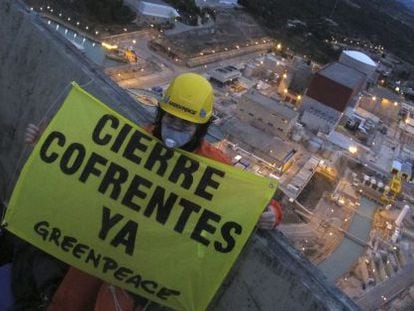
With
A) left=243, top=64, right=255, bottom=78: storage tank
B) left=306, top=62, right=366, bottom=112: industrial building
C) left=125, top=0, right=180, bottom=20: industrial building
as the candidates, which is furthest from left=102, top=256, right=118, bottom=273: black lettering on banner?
left=125, top=0, right=180, bottom=20: industrial building

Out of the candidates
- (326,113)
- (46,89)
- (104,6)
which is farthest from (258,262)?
(104,6)

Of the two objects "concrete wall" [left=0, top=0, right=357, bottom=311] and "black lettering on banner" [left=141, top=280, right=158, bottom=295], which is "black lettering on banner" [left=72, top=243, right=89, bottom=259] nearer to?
"black lettering on banner" [left=141, top=280, right=158, bottom=295]

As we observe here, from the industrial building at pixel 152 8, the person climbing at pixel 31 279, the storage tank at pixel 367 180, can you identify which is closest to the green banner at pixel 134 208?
the person climbing at pixel 31 279

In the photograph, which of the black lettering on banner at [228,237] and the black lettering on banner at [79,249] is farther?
the black lettering on banner at [79,249]

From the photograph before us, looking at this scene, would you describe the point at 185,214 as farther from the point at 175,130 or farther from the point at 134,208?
the point at 175,130

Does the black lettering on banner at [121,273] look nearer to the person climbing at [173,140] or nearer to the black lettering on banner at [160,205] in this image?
the person climbing at [173,140]

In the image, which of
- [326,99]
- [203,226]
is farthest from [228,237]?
[326,99]
